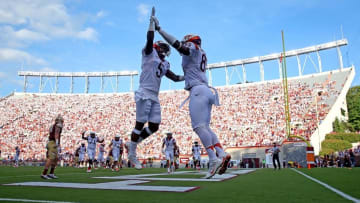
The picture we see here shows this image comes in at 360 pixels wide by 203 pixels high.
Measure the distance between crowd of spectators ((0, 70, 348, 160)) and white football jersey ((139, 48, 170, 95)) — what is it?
27986 mm

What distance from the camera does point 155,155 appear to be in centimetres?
3481

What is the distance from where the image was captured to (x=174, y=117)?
42.7 meters

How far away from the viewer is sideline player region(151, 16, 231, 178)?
5312 mm

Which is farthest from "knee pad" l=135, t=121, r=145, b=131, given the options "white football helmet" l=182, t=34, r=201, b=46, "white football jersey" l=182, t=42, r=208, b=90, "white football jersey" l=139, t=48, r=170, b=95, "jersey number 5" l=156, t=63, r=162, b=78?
"white football helmet" l=182, t=34, r=201, b=46

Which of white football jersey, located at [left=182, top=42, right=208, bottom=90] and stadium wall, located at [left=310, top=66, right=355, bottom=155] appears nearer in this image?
white football jersey, located at [left=182, top=42, right=208, bottom=90]

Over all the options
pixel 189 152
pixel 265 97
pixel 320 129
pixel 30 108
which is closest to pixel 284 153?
pixel 320 129

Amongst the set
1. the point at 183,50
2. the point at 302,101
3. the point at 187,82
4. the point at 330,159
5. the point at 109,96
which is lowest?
the point at 330,159

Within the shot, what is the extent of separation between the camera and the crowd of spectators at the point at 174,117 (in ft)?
115

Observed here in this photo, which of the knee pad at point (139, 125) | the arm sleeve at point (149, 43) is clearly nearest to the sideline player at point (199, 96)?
the arm sleeve at point (149, 43)

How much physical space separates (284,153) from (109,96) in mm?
38409

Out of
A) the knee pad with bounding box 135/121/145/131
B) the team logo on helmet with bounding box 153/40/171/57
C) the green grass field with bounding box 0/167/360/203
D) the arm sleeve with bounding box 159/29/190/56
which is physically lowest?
the green grass field with bounding box 0/167/360/203

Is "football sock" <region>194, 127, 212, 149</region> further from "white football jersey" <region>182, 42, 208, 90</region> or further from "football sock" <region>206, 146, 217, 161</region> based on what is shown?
"white football jersey" <region>182, 42, 208, 90</region>

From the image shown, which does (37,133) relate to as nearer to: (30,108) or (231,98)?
(30,108)

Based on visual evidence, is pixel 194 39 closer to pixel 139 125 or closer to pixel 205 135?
pixel 205 135
